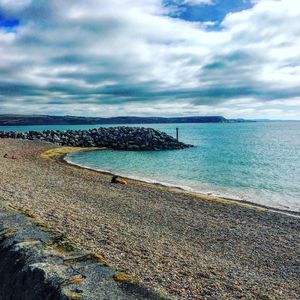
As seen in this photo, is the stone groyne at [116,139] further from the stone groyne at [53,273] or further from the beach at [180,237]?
the stone groyne at [53,273]

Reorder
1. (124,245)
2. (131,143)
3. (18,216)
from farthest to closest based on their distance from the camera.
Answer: (131,143) → (124,245) → (18,216)

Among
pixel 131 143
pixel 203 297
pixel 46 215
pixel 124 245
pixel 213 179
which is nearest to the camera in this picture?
pixel 203 297

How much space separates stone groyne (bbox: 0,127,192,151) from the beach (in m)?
34.8

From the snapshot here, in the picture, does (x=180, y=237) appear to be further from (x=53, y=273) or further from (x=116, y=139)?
(x=116, y=139)

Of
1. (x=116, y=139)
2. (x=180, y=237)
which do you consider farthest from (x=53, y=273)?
(x=116, y=139)

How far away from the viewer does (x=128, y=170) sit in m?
27.5

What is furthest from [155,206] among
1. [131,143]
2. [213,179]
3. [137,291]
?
[131,143]

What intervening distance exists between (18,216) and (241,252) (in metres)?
5.54

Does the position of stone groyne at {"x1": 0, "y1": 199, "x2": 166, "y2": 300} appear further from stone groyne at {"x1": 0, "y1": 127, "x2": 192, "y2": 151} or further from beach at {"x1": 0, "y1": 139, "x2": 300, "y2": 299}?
stone groyne at {"x1": 0, "y1": 127, "x2": 192, "y2": 151}

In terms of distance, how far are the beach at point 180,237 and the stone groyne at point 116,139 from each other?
1371 inches

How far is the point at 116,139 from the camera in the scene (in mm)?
53219

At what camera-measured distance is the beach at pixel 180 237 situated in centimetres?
573

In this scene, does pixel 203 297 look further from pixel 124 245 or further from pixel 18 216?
pixel 18 216

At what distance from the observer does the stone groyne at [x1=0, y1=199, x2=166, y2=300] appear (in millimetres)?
3373
